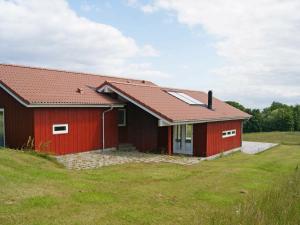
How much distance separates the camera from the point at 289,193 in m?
10.0

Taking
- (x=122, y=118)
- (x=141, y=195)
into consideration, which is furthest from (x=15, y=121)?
(x=141, y=195)

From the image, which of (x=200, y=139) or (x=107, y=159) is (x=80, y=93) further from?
(x=200, y=139)

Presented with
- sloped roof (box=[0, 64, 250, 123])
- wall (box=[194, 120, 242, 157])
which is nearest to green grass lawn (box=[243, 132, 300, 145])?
→ wall (box=[194, 120, 242, 157])

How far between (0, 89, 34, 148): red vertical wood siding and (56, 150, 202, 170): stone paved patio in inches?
70.8

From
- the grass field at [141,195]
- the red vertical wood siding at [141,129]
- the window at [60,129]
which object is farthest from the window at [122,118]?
the grass field at [141,195]

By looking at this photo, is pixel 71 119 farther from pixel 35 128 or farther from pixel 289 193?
pixel 289 193

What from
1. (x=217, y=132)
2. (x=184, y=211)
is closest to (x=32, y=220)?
(x=184, y=211)

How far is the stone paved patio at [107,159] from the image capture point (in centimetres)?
1482

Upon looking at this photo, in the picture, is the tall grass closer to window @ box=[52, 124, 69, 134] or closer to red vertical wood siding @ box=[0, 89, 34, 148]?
window @ box=[52, 124, 69, 134]

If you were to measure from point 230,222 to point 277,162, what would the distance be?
1203 centimetres

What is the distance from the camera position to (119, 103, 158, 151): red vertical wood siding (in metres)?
19.9

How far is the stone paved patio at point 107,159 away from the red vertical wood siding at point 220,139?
3096 mm

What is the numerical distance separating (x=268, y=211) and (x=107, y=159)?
920 cm

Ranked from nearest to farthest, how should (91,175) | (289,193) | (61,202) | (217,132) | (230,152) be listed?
(61,202) < (289,193) < (91,175) < (217,132) < (230,152)
